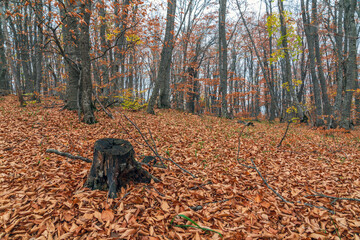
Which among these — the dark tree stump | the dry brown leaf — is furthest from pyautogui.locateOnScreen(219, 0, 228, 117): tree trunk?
the dry brown leaf

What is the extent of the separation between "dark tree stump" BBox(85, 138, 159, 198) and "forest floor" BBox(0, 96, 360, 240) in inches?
5.3

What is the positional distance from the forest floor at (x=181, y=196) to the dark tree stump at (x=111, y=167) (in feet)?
0.44

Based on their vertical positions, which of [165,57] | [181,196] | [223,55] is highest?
[223,55]

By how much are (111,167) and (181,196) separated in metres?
1.15

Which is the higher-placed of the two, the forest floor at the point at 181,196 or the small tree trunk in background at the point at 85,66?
the small tree trunk in background at the point at 85,66

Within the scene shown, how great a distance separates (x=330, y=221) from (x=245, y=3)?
15.5 m

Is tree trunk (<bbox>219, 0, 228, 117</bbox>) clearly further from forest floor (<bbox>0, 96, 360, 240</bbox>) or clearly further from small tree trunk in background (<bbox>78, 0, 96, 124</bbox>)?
small tree trunk in background (<bbox>78, 0, 96, 124</bbox>)

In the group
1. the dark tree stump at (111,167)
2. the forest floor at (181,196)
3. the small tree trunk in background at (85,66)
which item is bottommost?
the forest floor at (181,196)

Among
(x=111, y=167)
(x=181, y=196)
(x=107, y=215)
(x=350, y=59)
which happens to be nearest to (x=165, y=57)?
(x=111, y=167)

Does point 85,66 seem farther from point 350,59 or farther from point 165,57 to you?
point 350,59

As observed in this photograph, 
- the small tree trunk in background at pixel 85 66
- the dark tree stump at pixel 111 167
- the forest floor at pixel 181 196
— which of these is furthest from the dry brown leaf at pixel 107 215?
the small tree trunk in background at pixel 85 66

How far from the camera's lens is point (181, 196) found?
2.74 meters

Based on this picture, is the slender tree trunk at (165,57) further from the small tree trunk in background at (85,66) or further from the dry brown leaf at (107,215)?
the dry brown leaf at (107,215)

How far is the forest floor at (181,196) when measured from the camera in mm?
2070
